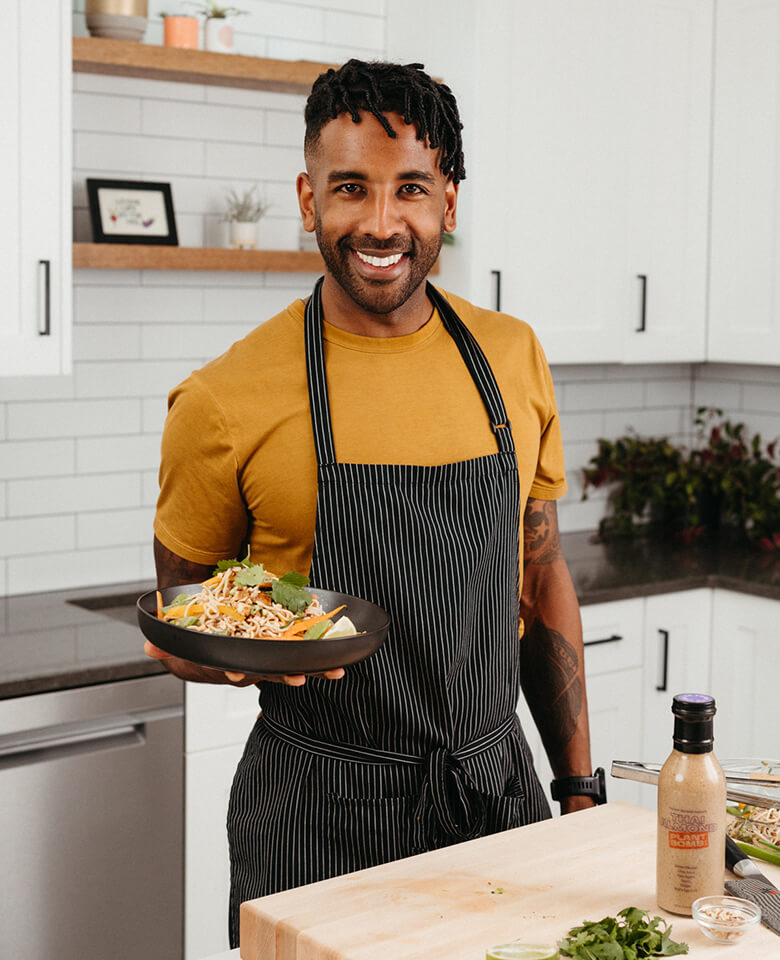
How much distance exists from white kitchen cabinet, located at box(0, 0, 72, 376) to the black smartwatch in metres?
1.48

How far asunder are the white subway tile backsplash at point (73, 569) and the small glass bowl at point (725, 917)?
2244 mm

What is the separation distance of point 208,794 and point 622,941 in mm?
1657

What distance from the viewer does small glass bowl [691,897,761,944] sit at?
1206mm

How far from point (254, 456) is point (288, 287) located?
1819 mm

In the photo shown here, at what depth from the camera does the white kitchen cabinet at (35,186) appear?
2.58 metres

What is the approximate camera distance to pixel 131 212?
304 cm

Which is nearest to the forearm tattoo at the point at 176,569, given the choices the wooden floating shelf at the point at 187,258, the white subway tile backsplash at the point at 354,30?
the wooden floating shelf at the point at 187,258

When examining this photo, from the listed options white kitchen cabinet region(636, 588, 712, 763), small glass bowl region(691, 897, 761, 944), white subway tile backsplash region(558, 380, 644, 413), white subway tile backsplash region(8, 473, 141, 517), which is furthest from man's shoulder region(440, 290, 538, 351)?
white subway tile backsplash region(558, 380, 644, 413)

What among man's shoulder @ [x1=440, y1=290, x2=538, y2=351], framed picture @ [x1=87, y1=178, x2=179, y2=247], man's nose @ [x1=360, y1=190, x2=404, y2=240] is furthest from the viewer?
framed picture @ [x1=87, y1=178, x2=179, y2=247]

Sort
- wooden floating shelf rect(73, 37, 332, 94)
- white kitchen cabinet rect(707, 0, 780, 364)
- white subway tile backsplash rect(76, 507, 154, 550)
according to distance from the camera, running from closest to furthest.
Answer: wooden floating shelf rect(73, 37, 332, 94)
white subway tile backsplash rect(76, 507, 154, 550)
white kitchen cabinet rect(707, 0, 780, 364)

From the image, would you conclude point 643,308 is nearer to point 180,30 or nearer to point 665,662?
point 665,662

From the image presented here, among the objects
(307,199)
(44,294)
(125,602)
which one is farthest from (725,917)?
(125,602)

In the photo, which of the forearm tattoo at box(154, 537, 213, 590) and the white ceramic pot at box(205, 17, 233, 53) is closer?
the forearm tattoo at box(154, 537, 213, 590)

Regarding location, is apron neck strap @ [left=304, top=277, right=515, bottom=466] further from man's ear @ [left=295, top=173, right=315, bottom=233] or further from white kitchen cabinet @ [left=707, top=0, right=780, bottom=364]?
white kitchen cabinet @ [left=707, top=0, right=780, bottom=364]
